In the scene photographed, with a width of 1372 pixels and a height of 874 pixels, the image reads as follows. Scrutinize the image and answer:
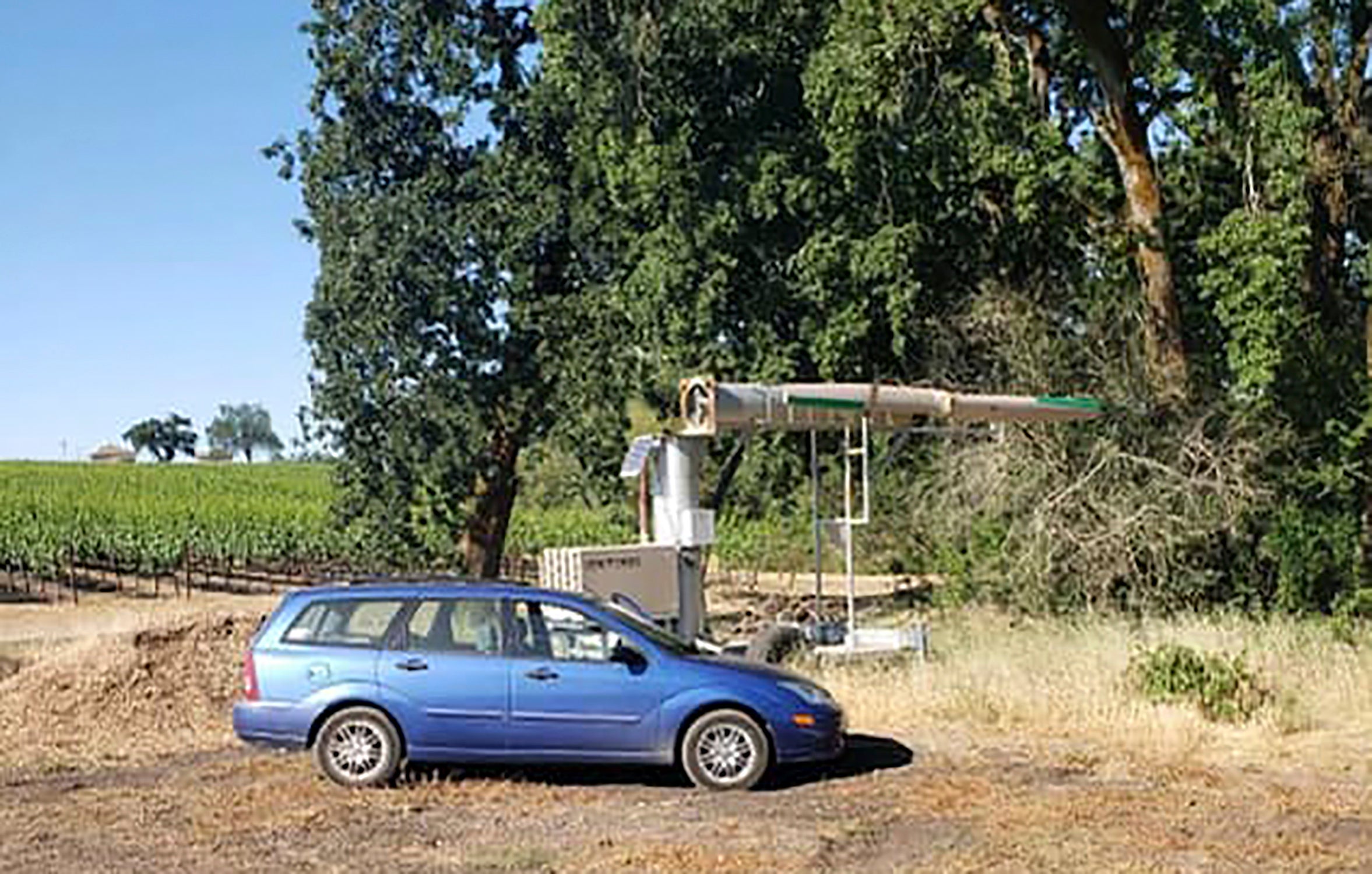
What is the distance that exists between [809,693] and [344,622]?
3504 mm

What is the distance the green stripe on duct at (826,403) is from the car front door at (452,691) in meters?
6.32

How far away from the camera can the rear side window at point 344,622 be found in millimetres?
11312

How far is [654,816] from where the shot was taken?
402 inches

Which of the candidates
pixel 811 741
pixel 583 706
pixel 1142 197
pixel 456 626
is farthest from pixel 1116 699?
pixel 1142 197

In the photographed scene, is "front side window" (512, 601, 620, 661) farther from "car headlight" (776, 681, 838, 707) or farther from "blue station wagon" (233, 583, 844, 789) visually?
"car headlight" (776, 681, 838, 707)

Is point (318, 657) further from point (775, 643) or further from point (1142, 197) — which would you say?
point (1142, 197)

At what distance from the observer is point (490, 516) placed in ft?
106

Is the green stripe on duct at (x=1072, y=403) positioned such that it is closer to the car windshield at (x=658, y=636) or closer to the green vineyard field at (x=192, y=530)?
the car windshield at (x=658, y=636)

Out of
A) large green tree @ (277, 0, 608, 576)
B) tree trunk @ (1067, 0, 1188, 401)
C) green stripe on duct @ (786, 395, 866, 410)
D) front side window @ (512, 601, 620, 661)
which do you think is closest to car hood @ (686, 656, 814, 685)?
front side window @ (512, 601, 620, 661)

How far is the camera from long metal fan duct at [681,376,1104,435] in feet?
54.2

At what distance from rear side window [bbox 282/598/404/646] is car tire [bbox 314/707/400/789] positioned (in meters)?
0.55

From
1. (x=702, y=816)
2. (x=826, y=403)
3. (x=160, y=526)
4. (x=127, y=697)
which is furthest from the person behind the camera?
(x=160, y=526)

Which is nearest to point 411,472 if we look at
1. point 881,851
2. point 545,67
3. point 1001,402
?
point 545,67

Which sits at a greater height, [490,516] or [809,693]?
[490,516]
